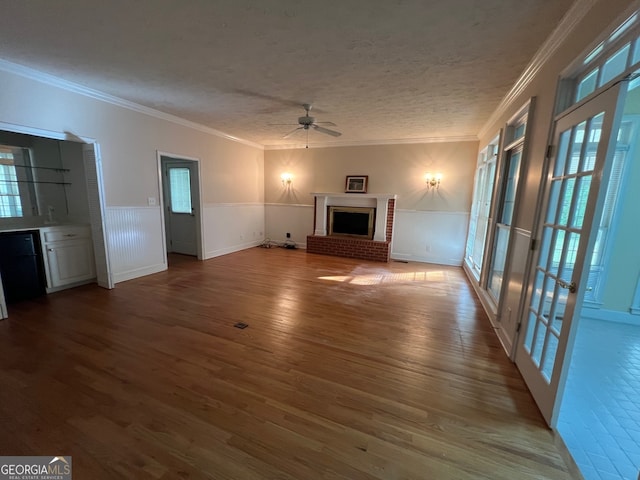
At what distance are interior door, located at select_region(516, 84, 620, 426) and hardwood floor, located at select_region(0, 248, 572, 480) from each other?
0.96ft

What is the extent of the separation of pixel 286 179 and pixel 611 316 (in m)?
6.26

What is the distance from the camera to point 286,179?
6895mm

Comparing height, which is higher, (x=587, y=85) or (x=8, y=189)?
(x=587, y=85)

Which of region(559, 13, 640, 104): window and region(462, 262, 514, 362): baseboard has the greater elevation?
region(559, 13, 640, 104): window

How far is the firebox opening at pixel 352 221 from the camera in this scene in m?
6.10

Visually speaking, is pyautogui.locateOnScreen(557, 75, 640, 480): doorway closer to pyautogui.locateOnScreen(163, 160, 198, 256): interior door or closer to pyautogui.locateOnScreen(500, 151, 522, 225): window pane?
pyautogui.locateOnScreen(500, 151, 522, 225): window pane

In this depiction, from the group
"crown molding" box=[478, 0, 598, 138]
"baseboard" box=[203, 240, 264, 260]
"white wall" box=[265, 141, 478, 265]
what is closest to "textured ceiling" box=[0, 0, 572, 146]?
"crown molding" box=[478, 0, 598, 138]

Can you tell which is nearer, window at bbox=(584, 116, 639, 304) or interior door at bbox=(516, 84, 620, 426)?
interior door at bbox=(516, 84, 620, 426)

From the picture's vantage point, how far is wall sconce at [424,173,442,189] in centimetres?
554

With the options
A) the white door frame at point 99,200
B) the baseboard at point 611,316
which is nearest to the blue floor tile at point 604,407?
the baseboard at point 611,316

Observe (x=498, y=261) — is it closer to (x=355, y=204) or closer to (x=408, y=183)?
(x=408, y=183)

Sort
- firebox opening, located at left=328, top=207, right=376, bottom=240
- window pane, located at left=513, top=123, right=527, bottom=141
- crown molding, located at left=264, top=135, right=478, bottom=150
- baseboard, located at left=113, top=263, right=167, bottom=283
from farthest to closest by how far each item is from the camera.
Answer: firebox opening, located at left=328, top=207, right=376, bottom=240
crown molding, located at left=264, top=135, right=478, bottom=150
baseboard, located at left=113, top=263, right=167, bottom=283
window pane, located at left=513, top=123, right=527, bottom=141

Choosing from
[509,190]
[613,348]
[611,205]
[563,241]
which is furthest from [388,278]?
[563,241]

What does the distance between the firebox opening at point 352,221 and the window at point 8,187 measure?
17.3ft
